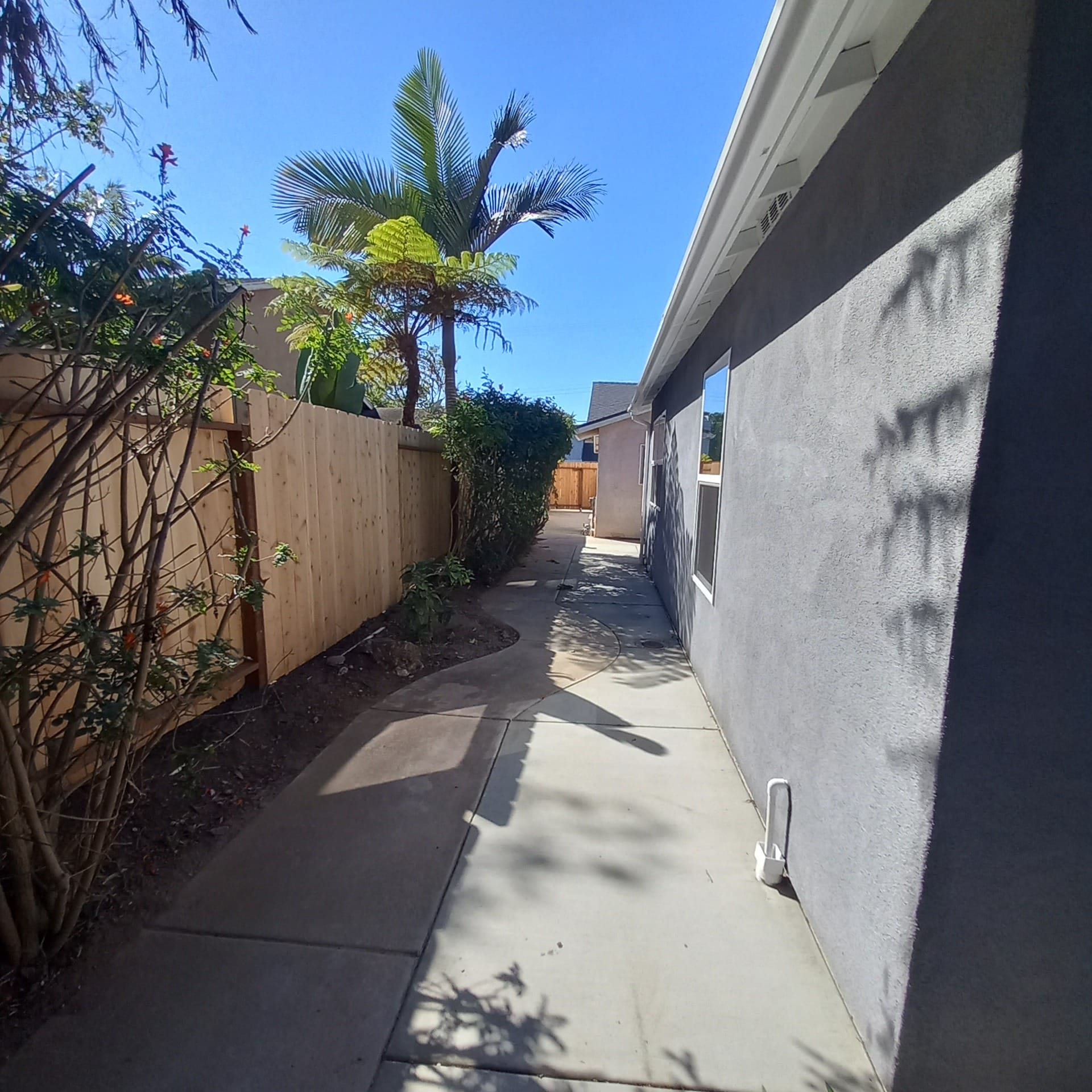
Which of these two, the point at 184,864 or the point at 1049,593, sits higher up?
the point at 1049,593

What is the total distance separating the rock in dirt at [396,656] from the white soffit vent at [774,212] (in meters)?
3.94

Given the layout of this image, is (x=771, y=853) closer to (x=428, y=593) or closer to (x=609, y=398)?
(x=428, y=593)

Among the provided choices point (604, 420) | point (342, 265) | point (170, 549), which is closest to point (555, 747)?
point (170, 549)

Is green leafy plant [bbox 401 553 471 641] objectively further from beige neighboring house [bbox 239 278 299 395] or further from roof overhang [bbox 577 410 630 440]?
roof overhang [bbox 577 410 630 440]

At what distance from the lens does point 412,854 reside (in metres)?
2.54

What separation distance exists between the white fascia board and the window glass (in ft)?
3.26

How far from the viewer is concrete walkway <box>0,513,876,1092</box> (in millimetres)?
1633

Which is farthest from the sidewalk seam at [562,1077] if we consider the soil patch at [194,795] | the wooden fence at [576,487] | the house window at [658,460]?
the wooden fence at [576,487]

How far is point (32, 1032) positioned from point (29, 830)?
0.57 m

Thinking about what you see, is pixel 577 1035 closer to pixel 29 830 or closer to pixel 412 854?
pixel 412 854

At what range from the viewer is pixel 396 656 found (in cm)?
473

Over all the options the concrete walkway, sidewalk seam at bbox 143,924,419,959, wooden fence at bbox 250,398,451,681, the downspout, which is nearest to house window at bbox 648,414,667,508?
the downspout

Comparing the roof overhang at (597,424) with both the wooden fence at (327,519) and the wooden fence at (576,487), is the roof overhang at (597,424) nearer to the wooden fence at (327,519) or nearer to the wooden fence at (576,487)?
the wooden fence at (327,519)

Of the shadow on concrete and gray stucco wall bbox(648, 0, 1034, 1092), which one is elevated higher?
gray stucco wall bbox(648, 0, 1034, 1092)
